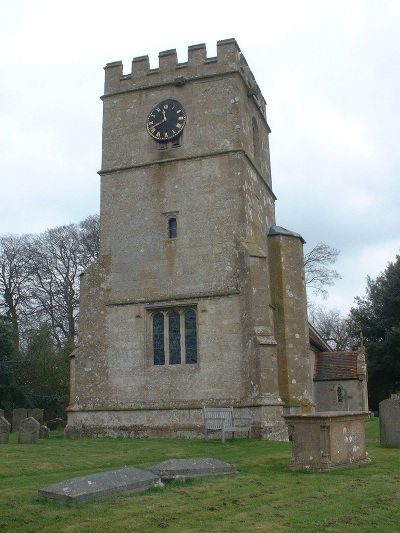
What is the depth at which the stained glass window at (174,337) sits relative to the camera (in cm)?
1867

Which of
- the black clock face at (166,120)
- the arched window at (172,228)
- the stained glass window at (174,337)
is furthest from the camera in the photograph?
the black clock face at (166,120)

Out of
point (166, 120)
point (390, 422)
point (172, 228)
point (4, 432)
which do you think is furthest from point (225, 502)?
point (166, 120)

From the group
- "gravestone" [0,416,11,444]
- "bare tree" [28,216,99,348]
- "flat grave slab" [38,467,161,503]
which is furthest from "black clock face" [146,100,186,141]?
"bare tree" [28,216,99,348]

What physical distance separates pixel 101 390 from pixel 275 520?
43.1 feet

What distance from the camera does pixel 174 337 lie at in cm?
1884

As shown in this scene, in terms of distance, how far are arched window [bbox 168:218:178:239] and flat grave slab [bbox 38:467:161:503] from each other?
11617 millimetres

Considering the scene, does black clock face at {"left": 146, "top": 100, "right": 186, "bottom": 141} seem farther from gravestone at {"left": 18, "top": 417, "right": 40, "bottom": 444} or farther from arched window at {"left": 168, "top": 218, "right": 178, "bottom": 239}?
gravestone at {"left": 18, "top": 417, "right": 40, "bottom": 444}

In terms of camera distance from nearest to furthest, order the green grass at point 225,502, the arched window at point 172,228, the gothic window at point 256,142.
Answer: the green grass at point 225,502, the arched window at point 172,228, the gothic window at point 256,142

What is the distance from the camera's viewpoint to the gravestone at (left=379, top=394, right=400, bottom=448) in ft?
43.5

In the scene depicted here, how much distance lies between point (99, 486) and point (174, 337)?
11.1 meters

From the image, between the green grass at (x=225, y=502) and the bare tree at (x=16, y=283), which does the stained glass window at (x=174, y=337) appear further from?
the bare tree at (x=16, y=283)

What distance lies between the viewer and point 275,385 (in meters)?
Answer: 17.5

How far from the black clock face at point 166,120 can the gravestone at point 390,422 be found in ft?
36.4

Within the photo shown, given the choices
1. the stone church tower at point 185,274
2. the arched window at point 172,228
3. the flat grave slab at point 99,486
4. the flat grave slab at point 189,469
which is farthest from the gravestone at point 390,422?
the arched window at point 172,228
